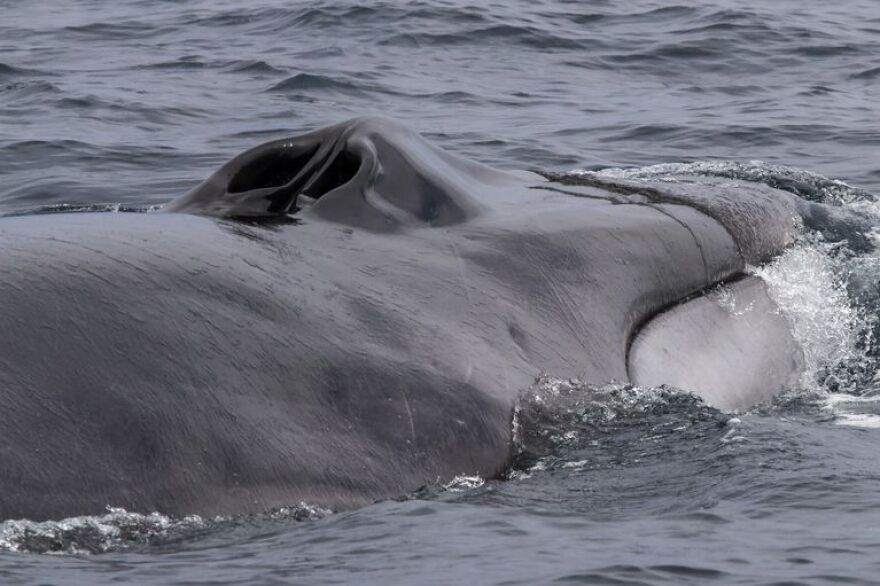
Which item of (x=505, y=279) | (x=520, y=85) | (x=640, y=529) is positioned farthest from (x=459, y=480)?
(x=520, y=85)

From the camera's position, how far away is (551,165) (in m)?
16.6

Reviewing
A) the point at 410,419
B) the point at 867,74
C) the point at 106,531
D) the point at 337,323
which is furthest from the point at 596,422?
the point at 867,74

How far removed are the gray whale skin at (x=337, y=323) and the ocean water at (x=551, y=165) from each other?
145 mm

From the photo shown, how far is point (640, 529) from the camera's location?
18.3ft

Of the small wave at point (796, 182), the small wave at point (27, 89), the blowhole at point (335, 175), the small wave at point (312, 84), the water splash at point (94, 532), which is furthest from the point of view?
the small wave at point (312, 84)

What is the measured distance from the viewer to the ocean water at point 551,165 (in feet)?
16.9

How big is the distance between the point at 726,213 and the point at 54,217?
11.1 feet

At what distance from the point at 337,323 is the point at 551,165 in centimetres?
1084

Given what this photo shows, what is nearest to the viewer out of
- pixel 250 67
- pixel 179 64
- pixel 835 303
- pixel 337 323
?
pixel 337 323

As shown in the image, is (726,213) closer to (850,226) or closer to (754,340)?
(754,340)

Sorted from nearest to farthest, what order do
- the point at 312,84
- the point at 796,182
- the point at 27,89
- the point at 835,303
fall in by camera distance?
the point at 835,303 < the point at 796,182 < the point at 27,89 < the point at 312,84

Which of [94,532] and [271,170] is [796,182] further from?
[94,532]

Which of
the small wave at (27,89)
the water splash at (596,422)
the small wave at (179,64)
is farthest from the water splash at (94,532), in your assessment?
the small wave at (179,64)

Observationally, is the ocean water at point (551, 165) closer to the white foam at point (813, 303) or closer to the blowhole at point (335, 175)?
the white foam at point (813, 303)
